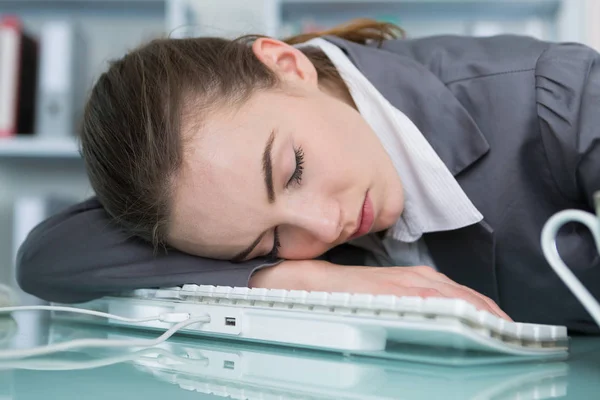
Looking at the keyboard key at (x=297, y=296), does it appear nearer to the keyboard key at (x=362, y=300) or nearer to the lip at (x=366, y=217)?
the keyboard key at (x=362, y=300)

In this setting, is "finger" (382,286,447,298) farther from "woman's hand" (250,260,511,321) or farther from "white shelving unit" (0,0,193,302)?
"white shelving unit" (0,0,193,302)

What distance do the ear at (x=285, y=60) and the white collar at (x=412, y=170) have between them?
0.05 m

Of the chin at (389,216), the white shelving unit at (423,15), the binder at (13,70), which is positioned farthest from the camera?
the binder at (13,70)

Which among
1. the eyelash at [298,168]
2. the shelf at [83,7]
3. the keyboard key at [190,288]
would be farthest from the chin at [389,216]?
the shelf at [83,7]

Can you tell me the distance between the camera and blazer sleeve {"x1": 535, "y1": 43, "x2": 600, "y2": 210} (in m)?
0.75

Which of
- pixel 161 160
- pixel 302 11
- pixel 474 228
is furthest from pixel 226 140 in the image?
pixel 302 11

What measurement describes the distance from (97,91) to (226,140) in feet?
0.84

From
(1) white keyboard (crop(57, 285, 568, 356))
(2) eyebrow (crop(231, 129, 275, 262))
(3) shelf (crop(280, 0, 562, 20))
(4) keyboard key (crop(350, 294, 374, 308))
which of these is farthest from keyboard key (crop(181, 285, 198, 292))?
(3) shelf (crop(280, 0, 562, 20))

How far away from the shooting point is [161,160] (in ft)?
2.55

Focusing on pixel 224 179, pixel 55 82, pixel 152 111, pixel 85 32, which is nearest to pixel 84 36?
pixel 85 32

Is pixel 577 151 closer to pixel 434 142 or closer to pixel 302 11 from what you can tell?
pixel 434 142

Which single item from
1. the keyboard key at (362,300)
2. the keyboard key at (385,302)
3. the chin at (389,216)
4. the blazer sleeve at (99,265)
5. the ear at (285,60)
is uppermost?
the ear at (285,60)

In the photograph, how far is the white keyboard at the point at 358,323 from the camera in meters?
0.50

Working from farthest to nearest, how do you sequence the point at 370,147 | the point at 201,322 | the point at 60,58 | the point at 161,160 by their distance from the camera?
the point at 60,58, the point at 370,147, the point at 161,160, the point at 201,322
